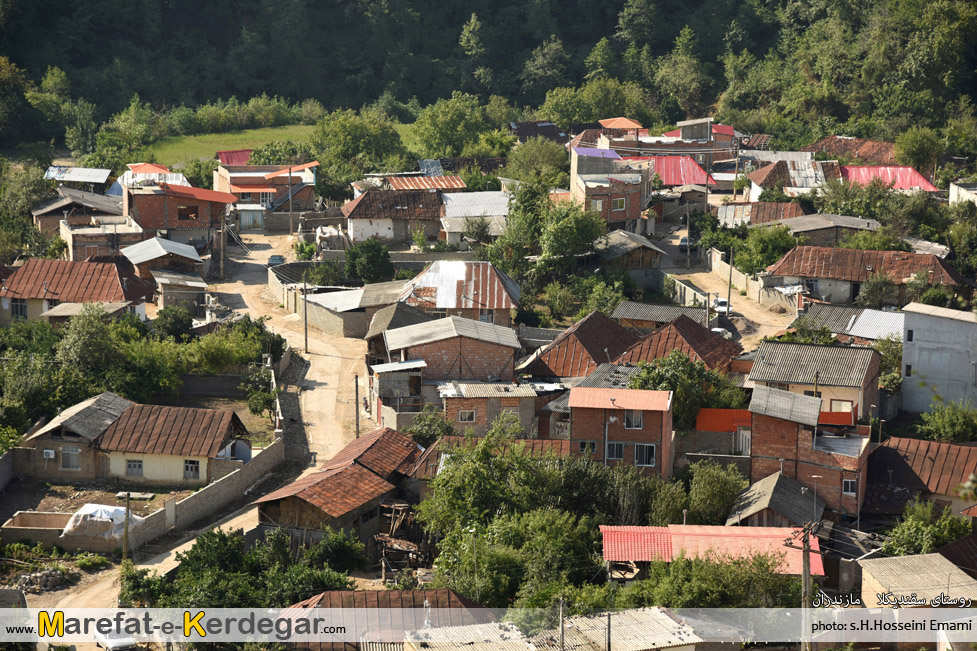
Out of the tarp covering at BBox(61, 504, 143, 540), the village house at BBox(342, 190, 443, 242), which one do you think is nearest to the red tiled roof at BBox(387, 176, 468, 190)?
the village house at BBox(342, 190, 443, 242)

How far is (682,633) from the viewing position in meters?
20.9

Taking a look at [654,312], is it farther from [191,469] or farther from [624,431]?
[191,469]

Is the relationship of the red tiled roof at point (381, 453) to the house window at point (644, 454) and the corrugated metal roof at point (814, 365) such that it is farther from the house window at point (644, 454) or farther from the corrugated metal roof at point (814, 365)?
the corrugated metal roof at point (814, 365)

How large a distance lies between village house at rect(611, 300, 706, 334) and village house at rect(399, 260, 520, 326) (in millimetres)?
3703

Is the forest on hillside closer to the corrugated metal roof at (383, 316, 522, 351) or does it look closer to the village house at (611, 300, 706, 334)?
the village house at (611, 300, 706, 334)

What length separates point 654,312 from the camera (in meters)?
41.0

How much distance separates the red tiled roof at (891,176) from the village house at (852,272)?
40.4 feet

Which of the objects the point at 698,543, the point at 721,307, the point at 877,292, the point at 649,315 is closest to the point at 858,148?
the point at 877,292

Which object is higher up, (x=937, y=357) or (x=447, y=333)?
(x=447, y=333)

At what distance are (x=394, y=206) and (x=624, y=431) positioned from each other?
24134mm

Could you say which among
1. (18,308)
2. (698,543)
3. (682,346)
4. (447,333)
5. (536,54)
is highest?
(536,54)

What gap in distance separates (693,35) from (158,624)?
71804mm

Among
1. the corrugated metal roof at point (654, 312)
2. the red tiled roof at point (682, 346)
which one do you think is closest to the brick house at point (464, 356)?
the red tiled roof at point (682, 346)

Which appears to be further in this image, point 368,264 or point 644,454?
point 368,264
